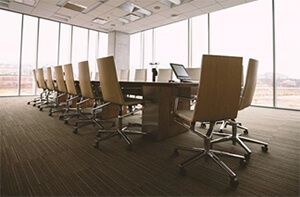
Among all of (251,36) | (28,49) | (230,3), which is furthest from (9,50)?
(251,36)

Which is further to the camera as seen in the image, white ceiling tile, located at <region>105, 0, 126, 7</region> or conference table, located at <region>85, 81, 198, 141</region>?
white ceiling tile, located at <region>105, 0, 126, 7</region>

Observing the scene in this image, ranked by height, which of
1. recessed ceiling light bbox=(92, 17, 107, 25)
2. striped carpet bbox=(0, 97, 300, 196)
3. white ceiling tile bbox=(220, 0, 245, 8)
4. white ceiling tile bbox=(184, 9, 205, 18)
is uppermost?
recessed ceiling light bbox=(92, 17, 107, 25)

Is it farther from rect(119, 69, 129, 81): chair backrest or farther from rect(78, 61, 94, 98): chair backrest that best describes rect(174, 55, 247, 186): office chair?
rect(119, 69, 129, 81): chair backrest

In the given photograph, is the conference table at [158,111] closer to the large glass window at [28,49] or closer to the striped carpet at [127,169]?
the striped carpet at [127,169]

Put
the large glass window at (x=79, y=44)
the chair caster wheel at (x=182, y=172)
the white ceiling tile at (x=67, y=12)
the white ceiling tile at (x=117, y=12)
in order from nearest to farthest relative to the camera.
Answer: the chair caster wheel at (x=182, y=172) → the white ceiling tile at (x=117, y=12) → the white ceiling tile at (x=67, y=12) → the large glass window at (x=79, y=44)

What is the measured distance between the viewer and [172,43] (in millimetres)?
7648

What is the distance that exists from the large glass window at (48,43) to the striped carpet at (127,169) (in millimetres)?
6472

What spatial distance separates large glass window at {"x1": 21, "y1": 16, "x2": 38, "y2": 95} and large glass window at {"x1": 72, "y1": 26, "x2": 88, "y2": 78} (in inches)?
63.2

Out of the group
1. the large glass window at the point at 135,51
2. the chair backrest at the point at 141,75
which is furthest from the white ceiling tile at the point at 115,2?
the large glass window at the point at 135,51

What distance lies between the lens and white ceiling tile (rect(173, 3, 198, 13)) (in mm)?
5598

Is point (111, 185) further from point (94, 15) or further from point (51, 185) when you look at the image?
point (94, 15)

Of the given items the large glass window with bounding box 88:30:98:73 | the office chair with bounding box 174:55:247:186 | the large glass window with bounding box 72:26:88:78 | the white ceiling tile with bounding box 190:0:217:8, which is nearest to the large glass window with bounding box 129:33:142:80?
the large glass window with bounding box 88:30:98:73

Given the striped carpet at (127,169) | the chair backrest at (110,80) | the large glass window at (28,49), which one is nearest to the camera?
the striped carpet at (127,169)

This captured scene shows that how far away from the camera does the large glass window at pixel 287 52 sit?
495 cm
